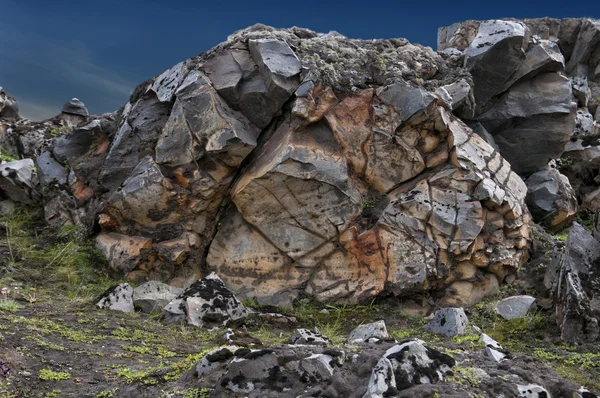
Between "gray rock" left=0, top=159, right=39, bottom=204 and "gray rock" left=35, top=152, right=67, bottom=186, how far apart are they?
75 centimetres

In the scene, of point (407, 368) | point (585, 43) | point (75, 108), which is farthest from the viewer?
point (585, 43)

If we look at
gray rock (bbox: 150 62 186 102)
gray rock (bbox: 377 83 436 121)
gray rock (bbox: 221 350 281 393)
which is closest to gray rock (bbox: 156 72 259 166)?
gray rock (bbox: 150 62 186 102)

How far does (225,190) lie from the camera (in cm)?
1189

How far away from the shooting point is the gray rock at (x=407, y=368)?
403cm

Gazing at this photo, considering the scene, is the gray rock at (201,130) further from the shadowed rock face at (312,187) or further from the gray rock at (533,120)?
the gray rock at (533,120)

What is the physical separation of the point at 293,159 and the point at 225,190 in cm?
187

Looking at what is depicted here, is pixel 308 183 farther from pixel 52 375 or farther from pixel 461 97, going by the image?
pixel 52 375

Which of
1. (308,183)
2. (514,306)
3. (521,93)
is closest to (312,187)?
(308,183)

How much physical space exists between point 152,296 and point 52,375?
4.55m

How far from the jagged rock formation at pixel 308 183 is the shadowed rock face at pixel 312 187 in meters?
0.03

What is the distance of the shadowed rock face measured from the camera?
1112 centimetres

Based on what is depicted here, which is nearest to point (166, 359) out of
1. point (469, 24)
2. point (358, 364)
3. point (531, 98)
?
point (358, 364)

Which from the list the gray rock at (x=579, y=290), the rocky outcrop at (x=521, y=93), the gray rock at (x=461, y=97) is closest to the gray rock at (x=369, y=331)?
the gray rock at (x=579, y=290)

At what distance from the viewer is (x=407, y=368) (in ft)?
13.9
